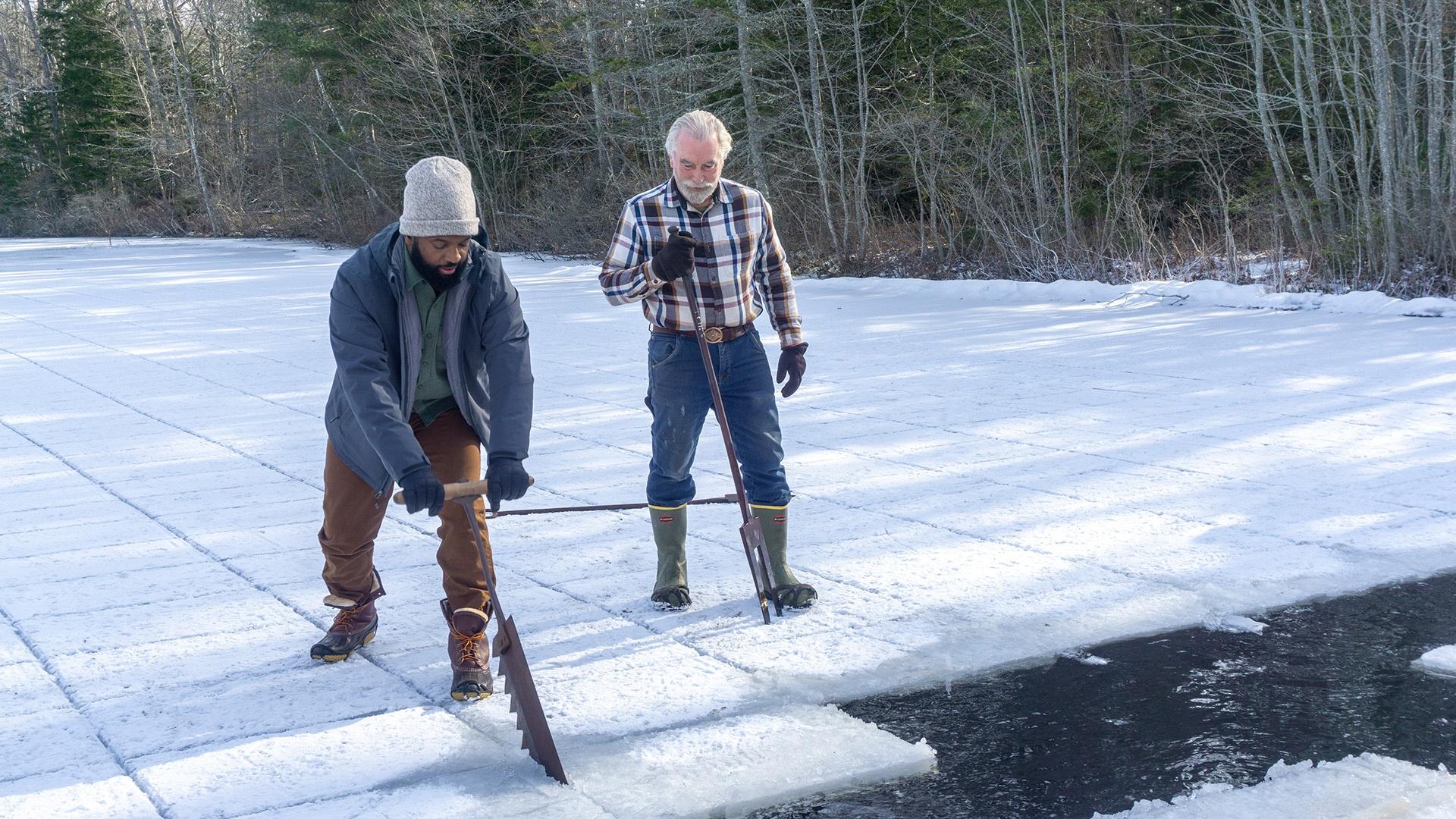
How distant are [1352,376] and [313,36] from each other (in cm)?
3325

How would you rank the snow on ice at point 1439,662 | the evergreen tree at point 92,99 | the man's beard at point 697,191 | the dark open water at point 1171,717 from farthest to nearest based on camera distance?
the evergreen tree at point 92,99 → the man's beard at point 697,191 → the snow on ice at point 1439,662 → the dark open water at point 1171,717

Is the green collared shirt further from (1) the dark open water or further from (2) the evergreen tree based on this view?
(2) the evergreen tree

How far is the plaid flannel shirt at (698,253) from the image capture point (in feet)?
15.5

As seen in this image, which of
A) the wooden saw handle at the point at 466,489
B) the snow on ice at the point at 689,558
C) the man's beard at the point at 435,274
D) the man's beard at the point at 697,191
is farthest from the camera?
the man's beard at the point at 697,191

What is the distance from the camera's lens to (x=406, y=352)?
4.01 metres

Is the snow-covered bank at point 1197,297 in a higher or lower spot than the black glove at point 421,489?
lower

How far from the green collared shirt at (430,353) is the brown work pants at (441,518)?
53 millimetres

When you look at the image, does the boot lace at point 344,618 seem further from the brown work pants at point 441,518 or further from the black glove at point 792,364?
the black glove at point 792,364

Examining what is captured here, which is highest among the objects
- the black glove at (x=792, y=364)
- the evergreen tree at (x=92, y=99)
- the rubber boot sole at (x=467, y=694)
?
the evergreen tree at (x=92, y=99)

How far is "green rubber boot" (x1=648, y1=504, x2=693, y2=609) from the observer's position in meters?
4.96

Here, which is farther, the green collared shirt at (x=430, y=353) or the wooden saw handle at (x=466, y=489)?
the green collared shirt at (x=430, y=353)

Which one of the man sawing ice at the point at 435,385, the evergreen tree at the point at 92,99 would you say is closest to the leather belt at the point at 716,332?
the man sawing ice at the point at 435,385

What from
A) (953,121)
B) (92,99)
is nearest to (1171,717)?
(953,121)

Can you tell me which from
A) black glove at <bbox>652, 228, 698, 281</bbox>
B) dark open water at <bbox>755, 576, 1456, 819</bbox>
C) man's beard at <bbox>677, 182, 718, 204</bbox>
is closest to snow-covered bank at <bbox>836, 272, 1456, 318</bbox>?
dark open water at <bbox>755, 576, 1456, 819</bbox>
